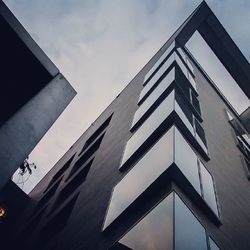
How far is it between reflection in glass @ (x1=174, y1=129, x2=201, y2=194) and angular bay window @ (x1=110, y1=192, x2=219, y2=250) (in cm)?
94

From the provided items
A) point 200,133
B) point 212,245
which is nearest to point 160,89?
point 200,133

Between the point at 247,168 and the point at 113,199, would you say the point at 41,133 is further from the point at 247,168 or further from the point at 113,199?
the point at 247,168

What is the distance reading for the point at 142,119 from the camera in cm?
1174

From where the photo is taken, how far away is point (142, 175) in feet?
26.0

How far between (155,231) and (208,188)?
2625mm

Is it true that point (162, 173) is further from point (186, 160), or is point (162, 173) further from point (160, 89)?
point (160, 89)

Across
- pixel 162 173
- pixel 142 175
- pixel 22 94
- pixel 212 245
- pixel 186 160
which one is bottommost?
pixel 212 245

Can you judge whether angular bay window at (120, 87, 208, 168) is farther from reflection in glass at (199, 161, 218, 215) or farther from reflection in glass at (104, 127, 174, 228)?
reflection in glass at (199, 161, 218, 215)

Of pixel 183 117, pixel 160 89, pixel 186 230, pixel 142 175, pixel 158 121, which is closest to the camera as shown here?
pixel 186 230

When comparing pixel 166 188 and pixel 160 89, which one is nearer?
pixel 166 188

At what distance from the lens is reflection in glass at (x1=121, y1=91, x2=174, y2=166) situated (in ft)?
31.6

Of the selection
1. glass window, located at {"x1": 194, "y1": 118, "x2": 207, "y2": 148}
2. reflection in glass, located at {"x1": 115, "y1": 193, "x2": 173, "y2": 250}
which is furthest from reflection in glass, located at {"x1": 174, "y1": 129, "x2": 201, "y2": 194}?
glass window, located at {"x1": 194, "y1": 118, "x2": 207, "y2": 148}

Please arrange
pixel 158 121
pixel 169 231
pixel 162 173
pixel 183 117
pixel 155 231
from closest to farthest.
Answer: pixel 169 231, pixel 155 231, pixel 162 173, pixel 158 121, pixel 183 117

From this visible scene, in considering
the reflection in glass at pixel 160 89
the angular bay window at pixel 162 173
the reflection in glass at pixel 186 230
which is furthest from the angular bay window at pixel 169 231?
the reflection in glass at pixel 160 89
